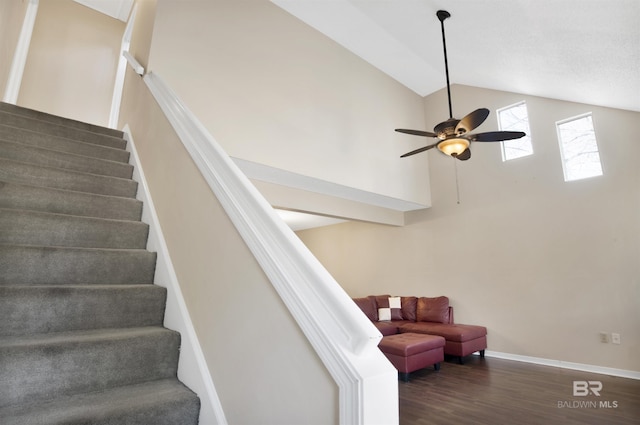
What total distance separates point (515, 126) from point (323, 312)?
5.60 meters

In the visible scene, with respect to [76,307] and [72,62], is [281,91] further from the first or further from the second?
[72,62]

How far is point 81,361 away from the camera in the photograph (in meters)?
1.19

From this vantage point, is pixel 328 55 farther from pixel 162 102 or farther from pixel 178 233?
pixel 178 233

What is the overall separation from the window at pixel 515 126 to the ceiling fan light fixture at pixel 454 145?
2.11m

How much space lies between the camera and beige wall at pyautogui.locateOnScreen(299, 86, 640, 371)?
392 centimetres

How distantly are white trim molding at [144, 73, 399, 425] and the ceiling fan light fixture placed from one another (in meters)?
2.77

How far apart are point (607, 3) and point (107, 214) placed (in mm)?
3851

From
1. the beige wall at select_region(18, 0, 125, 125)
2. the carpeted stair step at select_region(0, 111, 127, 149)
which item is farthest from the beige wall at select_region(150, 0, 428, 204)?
the beige wall at select_region(18, 0, 125, 125)

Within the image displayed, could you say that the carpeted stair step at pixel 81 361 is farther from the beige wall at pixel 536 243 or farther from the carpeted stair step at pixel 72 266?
the beige wall at pixel 536 243

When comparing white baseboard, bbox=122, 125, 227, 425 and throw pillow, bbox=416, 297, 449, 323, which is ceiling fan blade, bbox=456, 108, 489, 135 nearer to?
white baseboard, bbox=122, 125, 227, 425

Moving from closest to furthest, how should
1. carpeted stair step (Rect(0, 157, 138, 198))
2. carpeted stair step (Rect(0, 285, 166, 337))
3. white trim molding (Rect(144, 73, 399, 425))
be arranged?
white trim molding (Rect(144, 73, 399, 425)), carpeted stair step (Rect(0, 285, 166, 337)), carpeted stair step (Rect(0, 157, 138, 198))

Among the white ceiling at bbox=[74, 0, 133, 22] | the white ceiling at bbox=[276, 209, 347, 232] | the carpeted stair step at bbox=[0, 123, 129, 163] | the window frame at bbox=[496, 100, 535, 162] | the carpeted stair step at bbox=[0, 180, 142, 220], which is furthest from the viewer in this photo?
the white ceiling at bbox=[276, 209, 347, 232]

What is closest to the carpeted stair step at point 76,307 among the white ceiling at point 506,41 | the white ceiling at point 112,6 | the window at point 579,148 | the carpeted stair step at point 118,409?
the carpeted stair step at point 118,409

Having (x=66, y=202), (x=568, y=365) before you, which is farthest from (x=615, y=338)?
(x=66, y=202)
